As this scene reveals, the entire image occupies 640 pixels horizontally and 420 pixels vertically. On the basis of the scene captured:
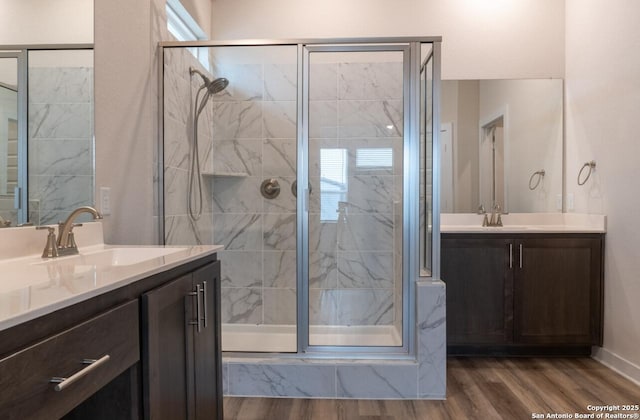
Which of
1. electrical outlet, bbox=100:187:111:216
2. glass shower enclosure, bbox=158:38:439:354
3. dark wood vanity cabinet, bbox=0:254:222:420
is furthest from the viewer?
glass shower enclosure, bbox=158:38:439:354

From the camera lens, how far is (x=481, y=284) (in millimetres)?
2529

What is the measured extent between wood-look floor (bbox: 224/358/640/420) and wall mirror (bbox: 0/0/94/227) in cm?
129

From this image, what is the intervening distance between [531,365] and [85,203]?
2.66m

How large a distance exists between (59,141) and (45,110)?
0.12 meters

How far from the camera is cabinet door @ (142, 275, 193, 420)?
3.25 ft

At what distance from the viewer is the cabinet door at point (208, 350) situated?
1.30 meters

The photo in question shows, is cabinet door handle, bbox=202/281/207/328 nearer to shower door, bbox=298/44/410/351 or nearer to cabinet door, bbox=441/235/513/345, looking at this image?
shower door, bbox=298/44/410/351

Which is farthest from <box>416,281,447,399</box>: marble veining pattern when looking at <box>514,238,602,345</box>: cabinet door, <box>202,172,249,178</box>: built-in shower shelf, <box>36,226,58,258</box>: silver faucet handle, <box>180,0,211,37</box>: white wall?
<box>180,0,211,37</box>: white wall

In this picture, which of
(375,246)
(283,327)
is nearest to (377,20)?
(375,246)

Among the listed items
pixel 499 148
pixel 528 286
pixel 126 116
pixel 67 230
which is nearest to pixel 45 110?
pixel 67 230

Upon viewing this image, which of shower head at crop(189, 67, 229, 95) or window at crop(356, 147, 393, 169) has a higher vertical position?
shower head at crop(189, 67, 229, 95)

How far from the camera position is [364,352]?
2211 mm

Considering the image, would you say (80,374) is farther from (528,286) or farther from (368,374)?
(528,286)

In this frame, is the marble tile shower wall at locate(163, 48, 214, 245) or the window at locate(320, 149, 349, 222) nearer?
the marble tile shower wall at locate(163, 48, 214, 245)
